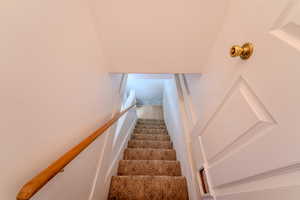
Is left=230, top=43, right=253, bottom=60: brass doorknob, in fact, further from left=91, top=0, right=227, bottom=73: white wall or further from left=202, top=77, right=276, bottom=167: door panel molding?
left=91, top=0, right=227, bottom=73: white wall

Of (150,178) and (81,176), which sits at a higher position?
(150,178)

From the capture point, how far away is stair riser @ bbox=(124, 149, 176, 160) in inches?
88.2

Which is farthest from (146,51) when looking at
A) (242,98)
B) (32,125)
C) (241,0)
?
(32,125)

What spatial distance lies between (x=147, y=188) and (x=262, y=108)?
158 centimetres

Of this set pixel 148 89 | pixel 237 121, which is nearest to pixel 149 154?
pixel 237 121

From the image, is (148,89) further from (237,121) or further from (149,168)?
(237,121)

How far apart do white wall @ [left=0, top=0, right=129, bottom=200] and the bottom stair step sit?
78cm

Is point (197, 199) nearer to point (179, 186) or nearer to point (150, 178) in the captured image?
point (179, 186)

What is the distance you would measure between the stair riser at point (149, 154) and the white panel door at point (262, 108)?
1437 millimetres

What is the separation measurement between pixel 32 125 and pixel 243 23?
1080 millimetres

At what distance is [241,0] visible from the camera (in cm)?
74

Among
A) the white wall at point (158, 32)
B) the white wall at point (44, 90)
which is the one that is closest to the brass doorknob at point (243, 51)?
the white wall at point (158, 32)

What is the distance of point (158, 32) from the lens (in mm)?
1062

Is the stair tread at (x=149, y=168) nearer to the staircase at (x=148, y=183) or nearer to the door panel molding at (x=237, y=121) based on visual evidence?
the staircase at (x=148, y=183)
